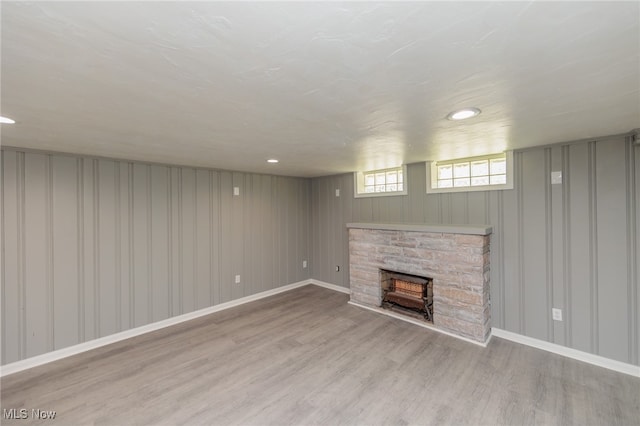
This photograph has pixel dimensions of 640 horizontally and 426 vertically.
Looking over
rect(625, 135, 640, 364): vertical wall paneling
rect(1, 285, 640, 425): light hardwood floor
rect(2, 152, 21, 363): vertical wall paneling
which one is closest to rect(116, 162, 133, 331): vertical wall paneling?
rect(1, 285, 640, 425): light hardwood floor

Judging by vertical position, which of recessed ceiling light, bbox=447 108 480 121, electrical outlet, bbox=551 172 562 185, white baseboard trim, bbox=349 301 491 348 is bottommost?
white baseboard trim, bbox=349 301 491 348

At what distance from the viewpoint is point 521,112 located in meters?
1.85

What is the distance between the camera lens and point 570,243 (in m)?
2.81

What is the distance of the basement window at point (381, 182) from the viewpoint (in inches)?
170

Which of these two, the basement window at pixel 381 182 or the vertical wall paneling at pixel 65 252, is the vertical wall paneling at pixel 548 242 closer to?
the basement window at pixel 381 182

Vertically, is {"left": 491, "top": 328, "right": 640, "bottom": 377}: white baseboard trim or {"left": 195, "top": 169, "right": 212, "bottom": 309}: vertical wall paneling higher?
{"left": 195, "top": 169, "right": 212, "bottom": 309}: vertical wall paneling

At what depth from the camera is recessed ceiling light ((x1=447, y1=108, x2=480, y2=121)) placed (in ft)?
5.84

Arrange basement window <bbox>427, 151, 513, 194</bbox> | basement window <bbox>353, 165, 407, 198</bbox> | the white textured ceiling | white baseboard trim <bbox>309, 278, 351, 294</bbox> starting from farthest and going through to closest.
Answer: white baseboard trim <bbox>309, 278, 351, 294</bbox>
basement window <bbox>353, 165, 407, 198</bbox>
basement window <bbox>427, 151, 513, 194</bbox>
the white textured ceiling

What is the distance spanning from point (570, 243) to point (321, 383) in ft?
9.73

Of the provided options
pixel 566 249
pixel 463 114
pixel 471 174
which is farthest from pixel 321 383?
pixel 471 174

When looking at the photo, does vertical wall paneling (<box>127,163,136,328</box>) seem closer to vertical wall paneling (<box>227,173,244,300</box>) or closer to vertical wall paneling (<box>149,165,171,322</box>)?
vertical wall paneling (<box>149,165,171,322</box>)

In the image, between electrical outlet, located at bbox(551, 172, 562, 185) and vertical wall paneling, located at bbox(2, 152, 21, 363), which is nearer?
vertical wall paneling, located at bbox(2, 152, 21, 363)

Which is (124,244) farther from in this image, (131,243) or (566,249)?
(566,249)

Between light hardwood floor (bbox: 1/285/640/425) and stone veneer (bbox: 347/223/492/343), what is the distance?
278 mm
